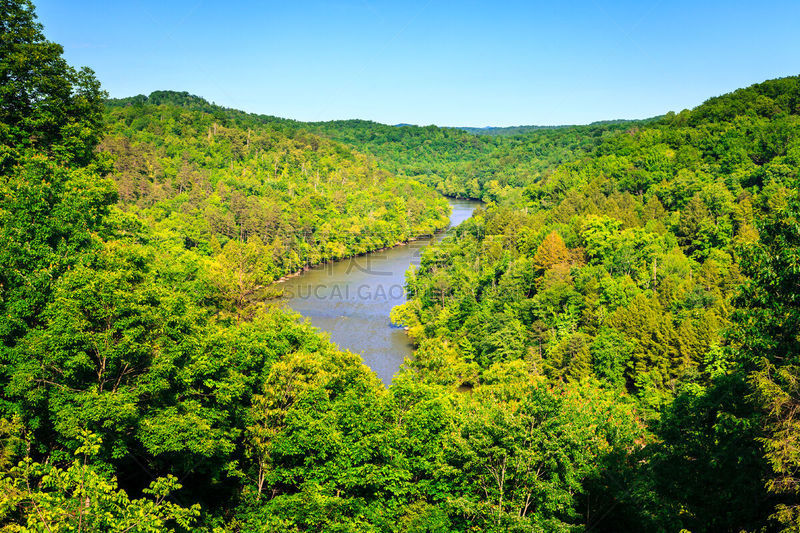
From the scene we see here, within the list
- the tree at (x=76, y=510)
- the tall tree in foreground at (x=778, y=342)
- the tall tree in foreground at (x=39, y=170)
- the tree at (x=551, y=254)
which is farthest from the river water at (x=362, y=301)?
the tall tree in foreground at (x=778, y=342)

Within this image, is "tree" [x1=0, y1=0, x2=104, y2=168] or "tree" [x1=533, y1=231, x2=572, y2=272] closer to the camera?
"tree" [x1=0, y1=0, x2=104, y2=168]

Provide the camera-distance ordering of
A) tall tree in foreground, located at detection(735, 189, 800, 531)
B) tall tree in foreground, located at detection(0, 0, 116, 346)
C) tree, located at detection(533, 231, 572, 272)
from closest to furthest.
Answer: tall tree in foreground, located at detection(735, 189, 800, 531) < tall tree in foreground, located at detection(0, 0, 116, 346) < tree, located at detection(533, 231, 572, 272)

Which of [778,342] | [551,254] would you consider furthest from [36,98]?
[551,254]

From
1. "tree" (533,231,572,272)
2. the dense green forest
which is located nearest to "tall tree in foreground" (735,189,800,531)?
the dense green forest

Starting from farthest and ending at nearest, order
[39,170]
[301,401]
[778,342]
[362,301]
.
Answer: [362,301], [39,170], [301,401], [778,342]

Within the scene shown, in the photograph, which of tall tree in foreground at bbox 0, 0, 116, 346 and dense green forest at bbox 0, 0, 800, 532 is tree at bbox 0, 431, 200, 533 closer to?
dense green forest at bbox 0, 0, 800, 532

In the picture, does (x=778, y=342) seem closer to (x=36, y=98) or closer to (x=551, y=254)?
(x=36, y=98)

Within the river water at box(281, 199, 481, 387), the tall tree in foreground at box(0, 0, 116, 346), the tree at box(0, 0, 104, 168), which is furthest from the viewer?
the river water at box(281, 199, 481, 387)

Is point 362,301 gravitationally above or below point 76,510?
below

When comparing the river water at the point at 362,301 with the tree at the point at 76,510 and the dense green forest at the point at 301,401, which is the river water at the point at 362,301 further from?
the tree at the point at 76,510
